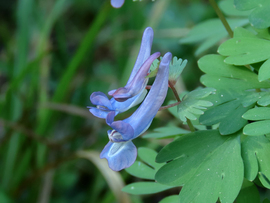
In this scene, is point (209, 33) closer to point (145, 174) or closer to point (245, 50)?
point (245, 50)

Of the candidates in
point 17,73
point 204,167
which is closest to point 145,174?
point 204,167

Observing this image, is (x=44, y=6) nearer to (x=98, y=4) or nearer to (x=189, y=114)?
(x=98, y=4)

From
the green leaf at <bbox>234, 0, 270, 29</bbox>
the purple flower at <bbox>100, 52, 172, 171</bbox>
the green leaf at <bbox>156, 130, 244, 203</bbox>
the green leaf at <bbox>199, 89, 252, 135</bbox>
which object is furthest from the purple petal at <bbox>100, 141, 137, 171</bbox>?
the green leaf at <bbox>234, 0, 270, 29</bbox>

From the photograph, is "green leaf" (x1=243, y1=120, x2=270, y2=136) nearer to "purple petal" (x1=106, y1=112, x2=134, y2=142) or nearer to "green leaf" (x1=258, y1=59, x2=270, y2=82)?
"green leaf" (x1=258, y1=59, x2=270, y2=82)

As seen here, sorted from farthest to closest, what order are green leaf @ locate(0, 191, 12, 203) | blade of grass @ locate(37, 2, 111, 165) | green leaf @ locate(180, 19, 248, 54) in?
1. blade of grass @ locate(37, 2, 111, 165)
2. green leaf @ locate(0, 191, 12, 203)
3. green leaf @ locate(180, 19, 248, 54)

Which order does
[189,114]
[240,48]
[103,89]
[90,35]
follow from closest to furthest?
[189,114], [240,48], [90,35], [103,89]

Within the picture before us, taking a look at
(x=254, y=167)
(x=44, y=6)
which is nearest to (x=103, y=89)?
(x=44, y=6)
